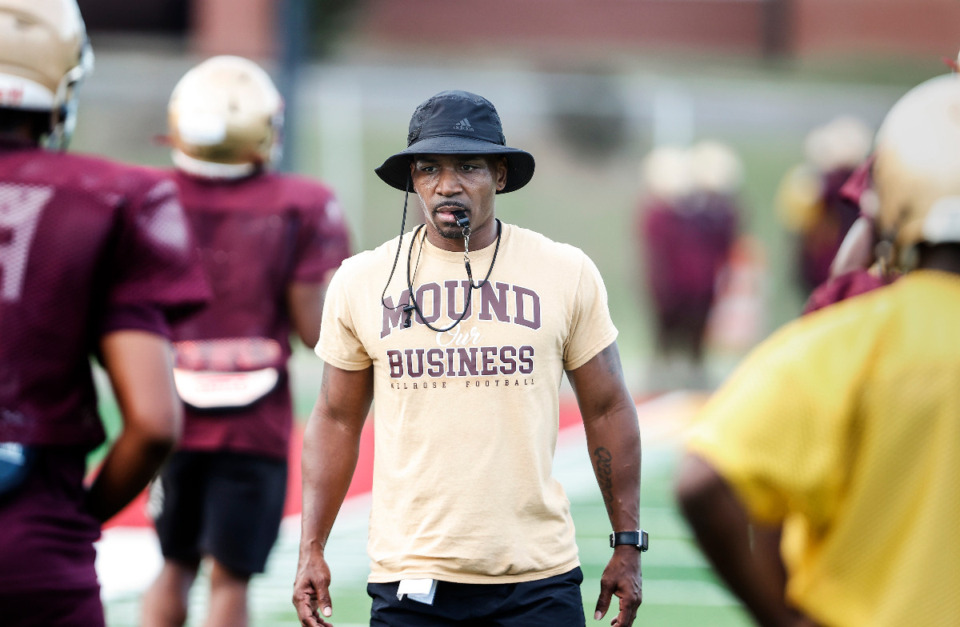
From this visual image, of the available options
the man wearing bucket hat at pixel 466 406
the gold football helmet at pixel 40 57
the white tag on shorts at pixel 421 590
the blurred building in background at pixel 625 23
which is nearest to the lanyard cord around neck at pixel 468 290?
the man wearing bucket hat at pixel 466 406

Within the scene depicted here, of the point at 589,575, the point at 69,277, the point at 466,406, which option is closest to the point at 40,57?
the point at 69,277

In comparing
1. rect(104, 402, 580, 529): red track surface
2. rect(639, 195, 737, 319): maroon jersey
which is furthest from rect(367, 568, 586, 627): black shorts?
rect(639, 195, 737, 319): maroon jersey

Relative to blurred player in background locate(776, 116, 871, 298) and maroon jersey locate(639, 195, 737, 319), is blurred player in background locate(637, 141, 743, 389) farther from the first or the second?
blurred player in background locate(776, 116, 871, 298)

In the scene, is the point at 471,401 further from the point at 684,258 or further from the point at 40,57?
the point at 684,258

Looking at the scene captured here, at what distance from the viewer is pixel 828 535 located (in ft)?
7.44

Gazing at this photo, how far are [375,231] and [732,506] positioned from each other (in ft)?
71.8

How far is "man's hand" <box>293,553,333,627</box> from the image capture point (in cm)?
364

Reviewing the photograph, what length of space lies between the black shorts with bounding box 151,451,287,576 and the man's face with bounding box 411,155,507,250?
1749 mm

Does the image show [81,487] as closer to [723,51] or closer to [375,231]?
[375,231]

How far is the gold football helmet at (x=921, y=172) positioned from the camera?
223 cm

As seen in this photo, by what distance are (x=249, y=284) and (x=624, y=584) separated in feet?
7.08

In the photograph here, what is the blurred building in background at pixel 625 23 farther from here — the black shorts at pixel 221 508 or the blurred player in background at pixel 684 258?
the black shorts at pixel 221 508

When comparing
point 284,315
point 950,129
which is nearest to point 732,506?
point 950,129

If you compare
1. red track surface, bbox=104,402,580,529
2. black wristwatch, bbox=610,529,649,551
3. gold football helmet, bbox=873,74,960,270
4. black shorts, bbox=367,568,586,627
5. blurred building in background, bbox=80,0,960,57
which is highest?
blurred building in background, bbox=80,0,960,57
